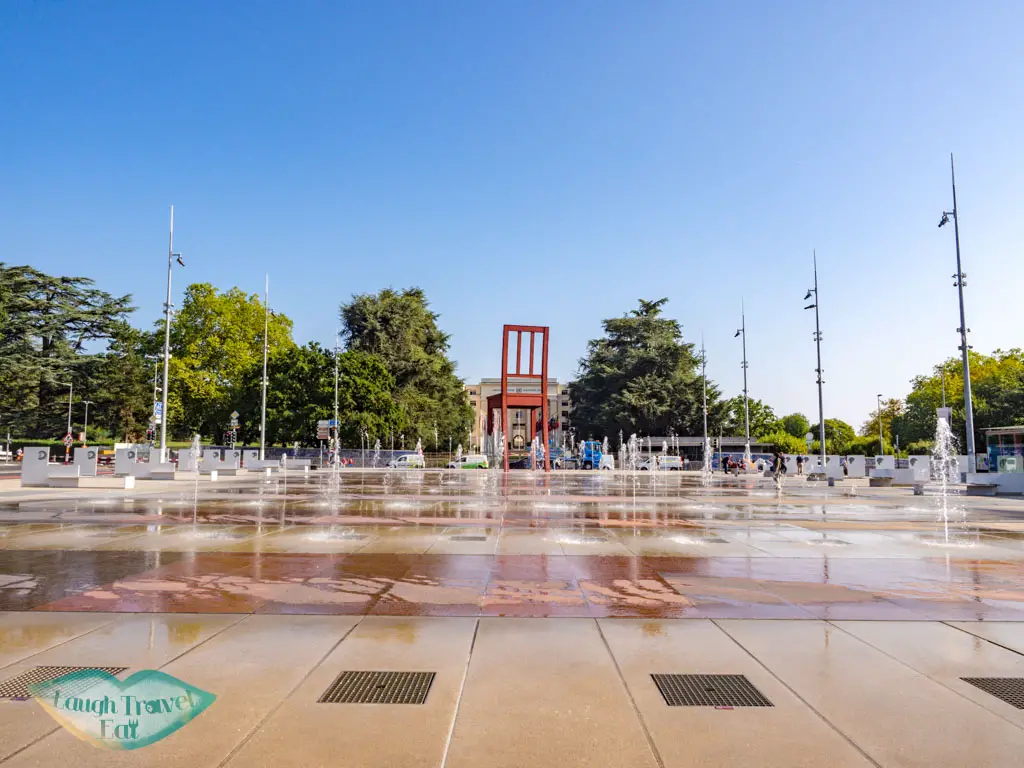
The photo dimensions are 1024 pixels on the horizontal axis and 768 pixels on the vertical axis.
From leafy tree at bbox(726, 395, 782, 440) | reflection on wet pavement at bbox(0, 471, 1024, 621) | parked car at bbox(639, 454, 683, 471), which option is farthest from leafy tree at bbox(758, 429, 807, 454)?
reflection on wet pavement at bbox(0, 471, 1024, 621)

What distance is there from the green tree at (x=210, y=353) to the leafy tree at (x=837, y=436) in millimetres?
60173

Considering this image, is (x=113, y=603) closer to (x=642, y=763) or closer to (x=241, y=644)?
(x=241, y=644)

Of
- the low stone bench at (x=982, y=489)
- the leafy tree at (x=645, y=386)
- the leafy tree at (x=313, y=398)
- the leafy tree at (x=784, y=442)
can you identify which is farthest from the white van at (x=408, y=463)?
the leafy tree at (x=784, y=442)

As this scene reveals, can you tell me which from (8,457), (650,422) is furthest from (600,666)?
(8,457)

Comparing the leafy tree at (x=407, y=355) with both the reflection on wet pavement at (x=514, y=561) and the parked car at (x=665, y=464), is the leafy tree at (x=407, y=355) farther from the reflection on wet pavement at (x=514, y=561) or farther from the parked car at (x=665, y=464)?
the reflection on wet pavement at (x=514, y=561)

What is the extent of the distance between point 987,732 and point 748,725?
1.28 meters

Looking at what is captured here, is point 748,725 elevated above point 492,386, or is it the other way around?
point 492,386

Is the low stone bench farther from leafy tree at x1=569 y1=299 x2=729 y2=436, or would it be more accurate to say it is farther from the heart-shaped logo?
leafy tree at x1=569 y1=299 x2=729 y2=436

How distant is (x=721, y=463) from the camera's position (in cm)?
5603

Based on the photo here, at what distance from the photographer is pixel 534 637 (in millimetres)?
5832

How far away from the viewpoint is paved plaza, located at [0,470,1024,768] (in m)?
3.75

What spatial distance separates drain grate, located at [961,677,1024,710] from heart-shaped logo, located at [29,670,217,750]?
4.93 meters

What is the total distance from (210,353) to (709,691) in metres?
61.0

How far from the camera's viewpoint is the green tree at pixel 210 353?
58062 mm
